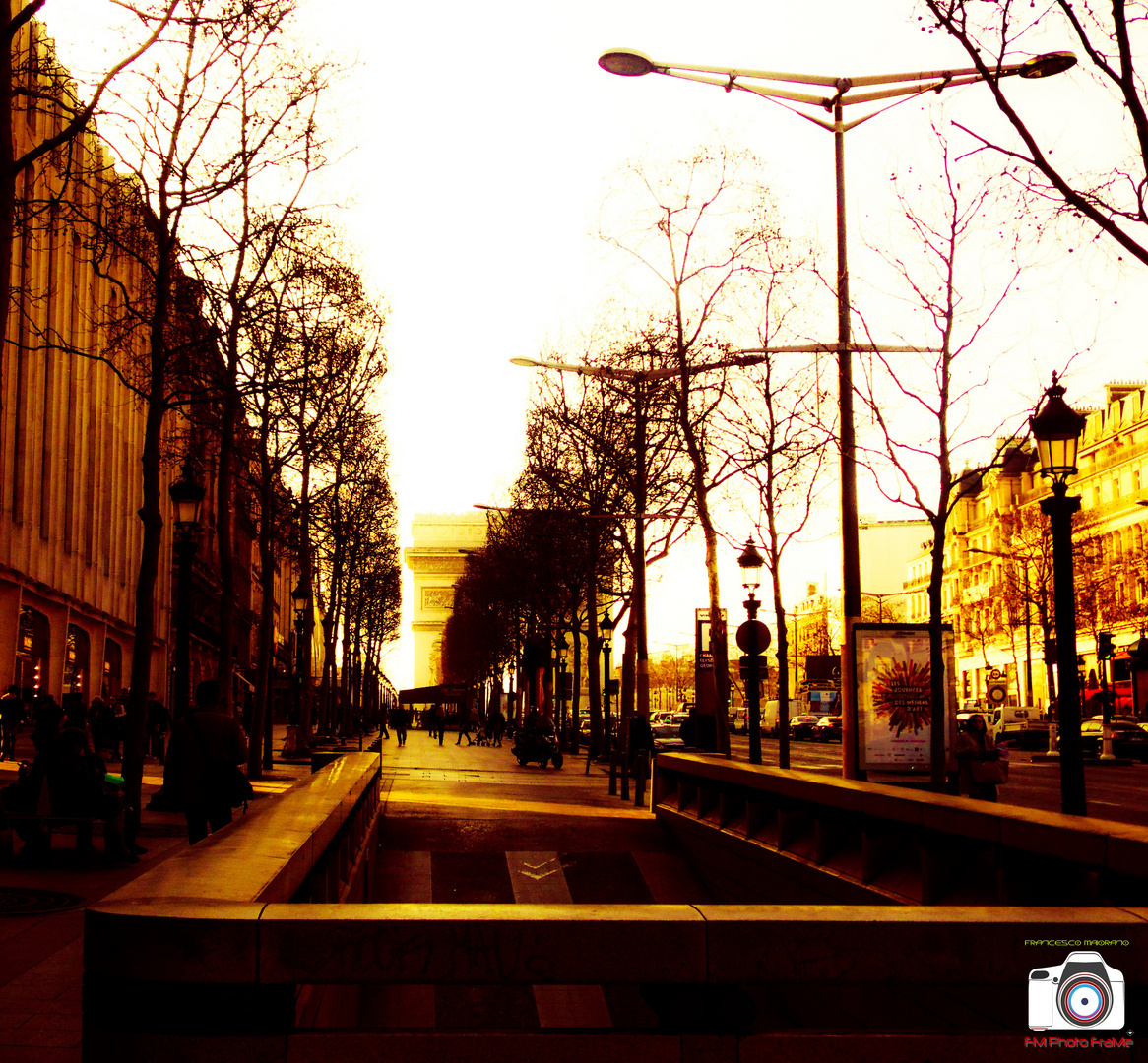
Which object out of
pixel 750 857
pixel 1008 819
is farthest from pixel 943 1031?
pixel 750 857

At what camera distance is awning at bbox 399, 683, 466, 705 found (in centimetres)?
8257

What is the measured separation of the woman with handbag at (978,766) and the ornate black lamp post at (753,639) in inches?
110

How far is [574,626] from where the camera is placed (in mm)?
49406

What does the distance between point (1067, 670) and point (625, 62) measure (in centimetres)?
888

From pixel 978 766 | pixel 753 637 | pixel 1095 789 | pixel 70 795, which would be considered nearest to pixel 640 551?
pixel 1095 789

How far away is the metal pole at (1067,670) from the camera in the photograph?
11562 mm

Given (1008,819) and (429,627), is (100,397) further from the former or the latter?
(429,627)

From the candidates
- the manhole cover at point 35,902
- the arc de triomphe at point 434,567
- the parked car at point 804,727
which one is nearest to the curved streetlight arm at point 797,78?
the manhole cover at point 35,902

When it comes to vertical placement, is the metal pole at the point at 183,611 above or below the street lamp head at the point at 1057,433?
below

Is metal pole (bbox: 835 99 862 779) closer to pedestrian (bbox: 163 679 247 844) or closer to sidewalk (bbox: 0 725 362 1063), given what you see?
sidewalk (bbox: 0 725 362 1063)

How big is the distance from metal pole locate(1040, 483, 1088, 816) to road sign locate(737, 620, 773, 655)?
9.24m

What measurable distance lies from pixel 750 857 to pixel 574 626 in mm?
37166

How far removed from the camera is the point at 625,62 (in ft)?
54.5

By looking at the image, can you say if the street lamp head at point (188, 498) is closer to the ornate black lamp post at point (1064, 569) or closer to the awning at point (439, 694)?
the ornate black lamp post at point (1064, 569)
